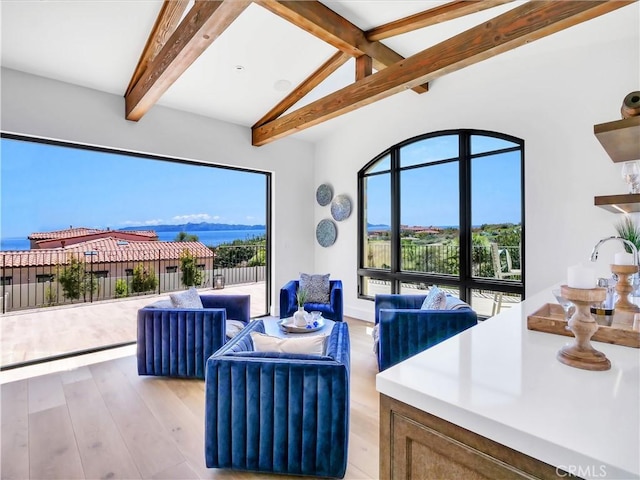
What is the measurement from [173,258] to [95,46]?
2715mm

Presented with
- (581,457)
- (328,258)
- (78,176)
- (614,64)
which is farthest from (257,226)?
(581,457)

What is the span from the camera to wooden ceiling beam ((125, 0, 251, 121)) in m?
2.06

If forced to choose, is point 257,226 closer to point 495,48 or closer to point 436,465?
point 495,48

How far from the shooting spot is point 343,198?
18.2ft

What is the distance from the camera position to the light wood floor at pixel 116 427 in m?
1.96

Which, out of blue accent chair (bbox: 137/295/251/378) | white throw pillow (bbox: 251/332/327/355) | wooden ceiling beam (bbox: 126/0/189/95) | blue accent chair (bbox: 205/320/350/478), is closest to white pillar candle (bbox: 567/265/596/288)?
blue accent chair (bbox: 205/320/350/478)

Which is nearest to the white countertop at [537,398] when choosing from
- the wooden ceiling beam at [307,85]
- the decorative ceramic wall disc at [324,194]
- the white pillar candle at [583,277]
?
the white pillar candle at [583,277]

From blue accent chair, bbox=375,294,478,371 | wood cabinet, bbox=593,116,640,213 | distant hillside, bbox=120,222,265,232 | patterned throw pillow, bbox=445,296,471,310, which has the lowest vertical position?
blue accent chair, bbox=375,294,478,371

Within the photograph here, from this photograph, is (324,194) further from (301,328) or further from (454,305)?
(454,305)

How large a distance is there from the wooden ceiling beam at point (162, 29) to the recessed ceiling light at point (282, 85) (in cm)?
148

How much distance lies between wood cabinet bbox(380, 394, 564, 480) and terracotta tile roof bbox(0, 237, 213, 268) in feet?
14.3

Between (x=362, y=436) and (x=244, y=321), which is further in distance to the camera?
(x=244, y=321)

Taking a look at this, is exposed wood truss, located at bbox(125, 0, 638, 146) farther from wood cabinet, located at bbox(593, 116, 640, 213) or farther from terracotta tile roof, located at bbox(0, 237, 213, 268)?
terracotta tile roof, located at bbox(0, 237, 213, 268)

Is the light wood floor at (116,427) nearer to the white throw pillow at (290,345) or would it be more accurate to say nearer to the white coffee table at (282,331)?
the white coffee table at (282,331)
